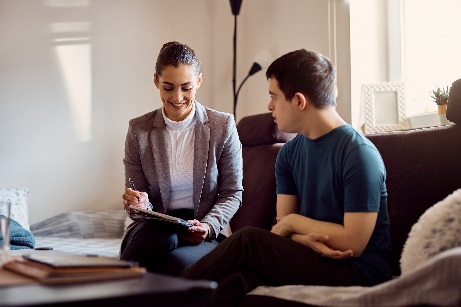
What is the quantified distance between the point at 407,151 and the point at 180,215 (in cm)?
77

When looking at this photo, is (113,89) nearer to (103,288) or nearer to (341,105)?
(341,105)

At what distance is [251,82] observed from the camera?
4.21 metres

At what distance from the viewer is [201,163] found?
237 cm

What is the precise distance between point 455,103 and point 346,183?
1.56 ft

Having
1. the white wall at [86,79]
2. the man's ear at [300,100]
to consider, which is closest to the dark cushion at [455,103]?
the man's ear at [300,100]

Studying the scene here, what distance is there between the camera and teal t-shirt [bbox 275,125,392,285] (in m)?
1.74

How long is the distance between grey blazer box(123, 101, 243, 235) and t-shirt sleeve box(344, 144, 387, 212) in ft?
2.20

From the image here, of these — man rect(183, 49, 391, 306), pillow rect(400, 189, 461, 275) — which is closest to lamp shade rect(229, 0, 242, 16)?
man rect(183, 49, 391, 306)

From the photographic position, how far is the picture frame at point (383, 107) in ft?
10.1

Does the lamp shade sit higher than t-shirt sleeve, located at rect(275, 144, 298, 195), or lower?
higher

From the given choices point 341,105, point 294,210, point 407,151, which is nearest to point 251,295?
point 294,210

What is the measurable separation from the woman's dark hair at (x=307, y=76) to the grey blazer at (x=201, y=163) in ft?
1.80

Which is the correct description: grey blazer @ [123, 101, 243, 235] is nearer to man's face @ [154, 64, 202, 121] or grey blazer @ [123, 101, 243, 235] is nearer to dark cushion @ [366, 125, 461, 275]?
man's face @ [154, 64, 202, 121]

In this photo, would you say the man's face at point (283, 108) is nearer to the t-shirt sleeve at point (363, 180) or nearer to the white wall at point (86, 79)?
the t-shirt sleeve at point (363, 180)
